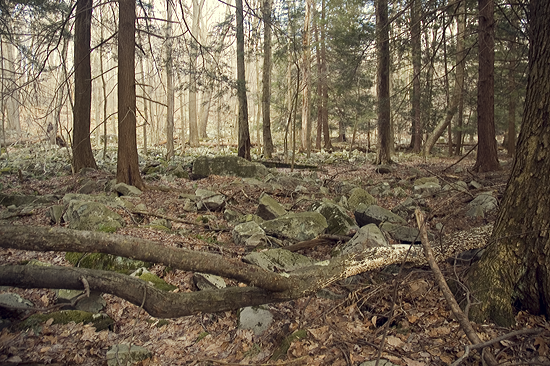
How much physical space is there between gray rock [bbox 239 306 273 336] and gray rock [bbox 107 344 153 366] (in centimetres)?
89

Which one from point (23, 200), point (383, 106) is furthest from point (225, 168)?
point (383, 106)

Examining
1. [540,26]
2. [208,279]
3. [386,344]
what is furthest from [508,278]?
[208,279]

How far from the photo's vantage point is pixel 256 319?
3.40 metres

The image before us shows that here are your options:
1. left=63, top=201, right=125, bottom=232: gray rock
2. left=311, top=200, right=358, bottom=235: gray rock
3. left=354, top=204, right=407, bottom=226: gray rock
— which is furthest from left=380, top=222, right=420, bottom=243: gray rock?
left=63, top=201, right=125, bottom=232: gray rock

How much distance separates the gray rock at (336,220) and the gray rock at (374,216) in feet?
0.64

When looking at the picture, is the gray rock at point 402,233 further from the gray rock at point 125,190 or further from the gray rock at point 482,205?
the gray rock at point 125,190

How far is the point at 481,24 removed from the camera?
8.76 meters

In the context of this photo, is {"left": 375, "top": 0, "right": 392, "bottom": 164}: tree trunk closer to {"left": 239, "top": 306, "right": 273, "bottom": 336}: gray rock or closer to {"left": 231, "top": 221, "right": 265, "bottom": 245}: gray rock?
{"left": 231, "top": 221, "right": 265, "bottom": 245}: gray rock

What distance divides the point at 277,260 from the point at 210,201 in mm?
3143

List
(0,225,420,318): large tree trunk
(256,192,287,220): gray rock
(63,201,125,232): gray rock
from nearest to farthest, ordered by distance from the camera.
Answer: (0,225,420,318): large tree trunk < (63,201,125,232): gray rock < (256,192,287,220): gray rock

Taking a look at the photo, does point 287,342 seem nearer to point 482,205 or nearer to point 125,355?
point 125,355

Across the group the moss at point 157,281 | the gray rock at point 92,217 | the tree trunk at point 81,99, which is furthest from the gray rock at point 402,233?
the tree trunk at point 81,99

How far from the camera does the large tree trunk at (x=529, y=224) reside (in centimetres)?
257

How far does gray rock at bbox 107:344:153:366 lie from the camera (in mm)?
2901
